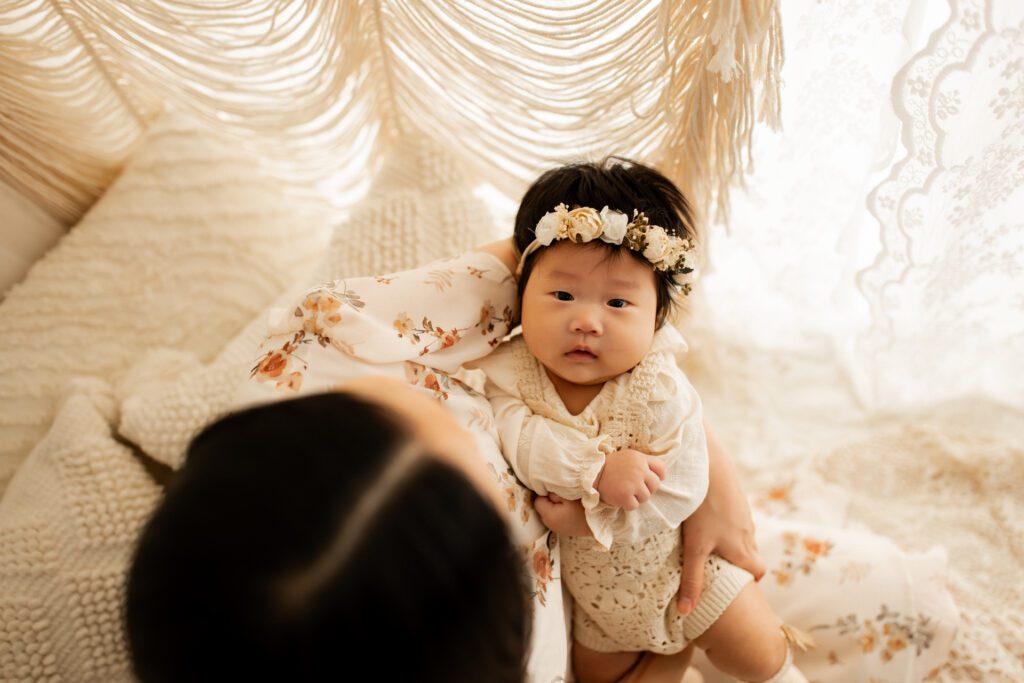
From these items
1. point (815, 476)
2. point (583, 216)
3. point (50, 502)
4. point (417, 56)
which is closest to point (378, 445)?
point (583, 216)

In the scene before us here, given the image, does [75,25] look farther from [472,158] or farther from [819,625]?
[819,625]

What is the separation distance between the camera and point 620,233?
86 centimetres

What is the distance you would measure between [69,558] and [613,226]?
0.80 metres

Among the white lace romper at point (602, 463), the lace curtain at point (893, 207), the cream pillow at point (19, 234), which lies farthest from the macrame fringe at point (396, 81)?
the white lace romper at point (602, 463)

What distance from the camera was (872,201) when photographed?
110 cm

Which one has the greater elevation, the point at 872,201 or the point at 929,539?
the point at 872,201

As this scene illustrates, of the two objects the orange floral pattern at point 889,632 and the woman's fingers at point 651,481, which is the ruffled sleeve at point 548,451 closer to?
the woman's fingers at point 651,481

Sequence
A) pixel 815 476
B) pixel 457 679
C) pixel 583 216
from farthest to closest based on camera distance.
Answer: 1. pixel 815 476
2. pixel 583 216
3. pixel 457 679

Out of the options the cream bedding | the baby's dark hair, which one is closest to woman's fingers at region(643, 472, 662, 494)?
the baby's dark hair

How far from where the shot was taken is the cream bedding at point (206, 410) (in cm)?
90

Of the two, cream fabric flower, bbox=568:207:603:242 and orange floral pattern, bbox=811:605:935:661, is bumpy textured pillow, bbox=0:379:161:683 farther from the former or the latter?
orange floral pattern, bbox=811:605:935:661

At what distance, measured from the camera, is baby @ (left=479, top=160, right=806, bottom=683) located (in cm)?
85

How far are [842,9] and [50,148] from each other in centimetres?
129

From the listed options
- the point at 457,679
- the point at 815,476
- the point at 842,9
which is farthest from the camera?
the point at 815,476
